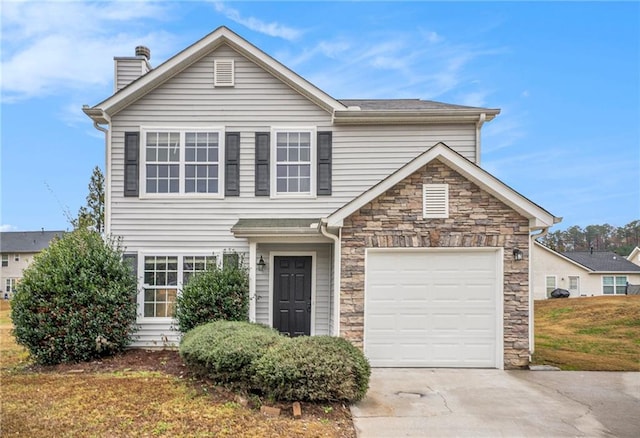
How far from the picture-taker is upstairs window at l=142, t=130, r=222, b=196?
34.5ft

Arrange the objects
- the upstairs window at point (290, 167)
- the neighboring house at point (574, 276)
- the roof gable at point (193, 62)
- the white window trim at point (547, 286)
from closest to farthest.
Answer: the roof gable at point (193, 62) → the upstairs window at point (290, 167) → the white window trim at point (547, 286) → the neighboring house at point (574, 276)

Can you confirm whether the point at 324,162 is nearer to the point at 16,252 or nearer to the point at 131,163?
the point at 131,163

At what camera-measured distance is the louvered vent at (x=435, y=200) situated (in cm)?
852

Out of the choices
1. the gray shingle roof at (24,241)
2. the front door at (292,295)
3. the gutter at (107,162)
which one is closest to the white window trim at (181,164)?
the gutter at (107,162)

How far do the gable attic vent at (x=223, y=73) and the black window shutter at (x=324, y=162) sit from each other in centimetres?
247

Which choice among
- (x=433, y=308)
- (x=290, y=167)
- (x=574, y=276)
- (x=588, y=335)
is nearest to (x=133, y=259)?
(x=290, y=167)

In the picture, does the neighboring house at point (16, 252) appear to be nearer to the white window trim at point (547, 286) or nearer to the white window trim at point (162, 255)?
the white window trim at point (162, 255)

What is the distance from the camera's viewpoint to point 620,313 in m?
17.2

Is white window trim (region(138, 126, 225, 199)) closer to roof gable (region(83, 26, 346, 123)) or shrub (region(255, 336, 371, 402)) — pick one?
roof gable (region(83, 26, 346, 123))

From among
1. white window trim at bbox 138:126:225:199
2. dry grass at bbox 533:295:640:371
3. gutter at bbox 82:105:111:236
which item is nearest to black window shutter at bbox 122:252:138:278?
gutter at bbox 82:105:111:236

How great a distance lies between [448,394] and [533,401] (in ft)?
3.91

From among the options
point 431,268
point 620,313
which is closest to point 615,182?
point 620,313

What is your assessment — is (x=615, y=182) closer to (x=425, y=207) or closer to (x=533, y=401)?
(x=425, y=207)

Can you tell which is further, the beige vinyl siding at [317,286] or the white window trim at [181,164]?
the white window trim at [181,164]
